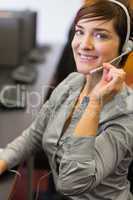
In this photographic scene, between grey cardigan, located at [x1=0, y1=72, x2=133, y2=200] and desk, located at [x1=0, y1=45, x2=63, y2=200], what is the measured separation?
0.11 m

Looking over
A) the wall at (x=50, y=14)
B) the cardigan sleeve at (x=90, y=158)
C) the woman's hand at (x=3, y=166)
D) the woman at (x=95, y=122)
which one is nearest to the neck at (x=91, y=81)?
the woman at (x=95, y=122)

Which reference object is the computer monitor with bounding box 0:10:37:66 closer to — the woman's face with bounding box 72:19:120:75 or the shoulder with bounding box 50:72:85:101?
the shoulder with bounding box 50:72:85:101

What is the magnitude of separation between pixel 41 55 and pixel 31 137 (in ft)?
5.44

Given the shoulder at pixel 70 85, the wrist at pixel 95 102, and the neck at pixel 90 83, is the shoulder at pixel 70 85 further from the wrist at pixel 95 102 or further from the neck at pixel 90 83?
the wrist at pixel 95 102

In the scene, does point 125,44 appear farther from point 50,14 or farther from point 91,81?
point 50,14

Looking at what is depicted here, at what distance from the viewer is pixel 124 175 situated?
1.20 metres

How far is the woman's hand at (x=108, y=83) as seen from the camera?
1.04m

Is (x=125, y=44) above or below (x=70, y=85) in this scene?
above

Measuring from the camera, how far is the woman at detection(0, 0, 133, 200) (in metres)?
1.04

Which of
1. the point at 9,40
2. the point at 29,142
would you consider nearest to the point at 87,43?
the point at 29,142

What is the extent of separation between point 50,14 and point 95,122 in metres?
2.58

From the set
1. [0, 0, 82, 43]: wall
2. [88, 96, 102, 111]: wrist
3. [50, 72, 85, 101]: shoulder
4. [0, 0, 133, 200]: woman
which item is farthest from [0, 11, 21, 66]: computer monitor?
[88, 96, 102, 111]: wrist

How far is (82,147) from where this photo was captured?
1028mm

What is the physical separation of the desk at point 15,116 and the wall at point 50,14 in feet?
2.34
